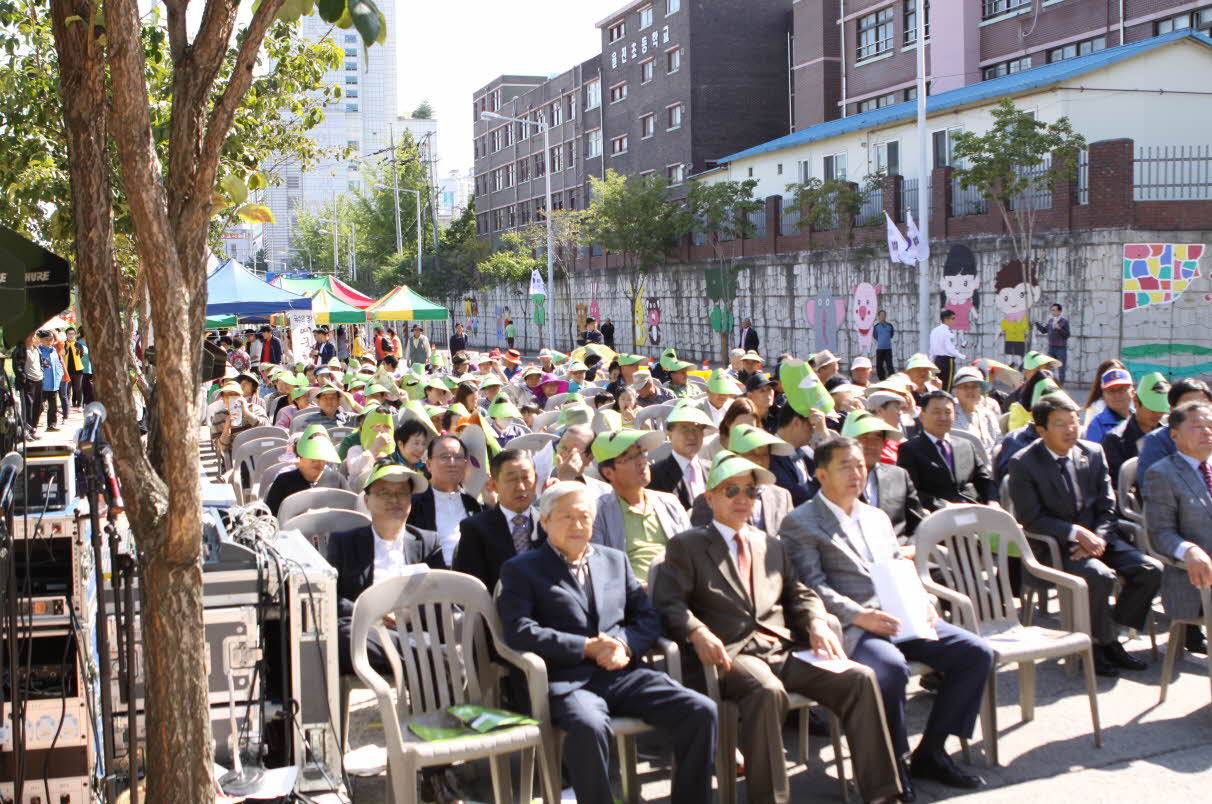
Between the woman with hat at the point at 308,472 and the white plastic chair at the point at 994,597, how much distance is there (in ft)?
13.3

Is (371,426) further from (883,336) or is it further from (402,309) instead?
(883,336)

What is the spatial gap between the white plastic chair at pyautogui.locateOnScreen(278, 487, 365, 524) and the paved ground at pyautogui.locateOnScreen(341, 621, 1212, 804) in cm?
122

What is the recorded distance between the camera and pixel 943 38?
3781 cm

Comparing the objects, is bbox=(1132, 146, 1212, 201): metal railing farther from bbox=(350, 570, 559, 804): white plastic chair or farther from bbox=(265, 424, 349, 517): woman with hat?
bbox=(350, 570, 559, 804): white plastic chair

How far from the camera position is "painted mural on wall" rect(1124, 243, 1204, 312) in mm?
22250

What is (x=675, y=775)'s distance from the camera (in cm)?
493

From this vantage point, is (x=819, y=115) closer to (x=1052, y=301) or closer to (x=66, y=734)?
(x=1052, y=301)

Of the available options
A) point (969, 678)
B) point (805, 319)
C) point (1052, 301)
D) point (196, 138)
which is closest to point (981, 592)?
point (969, 678)

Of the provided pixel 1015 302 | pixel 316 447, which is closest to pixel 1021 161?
pixel 1015 302

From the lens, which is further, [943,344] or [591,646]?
[943,344]

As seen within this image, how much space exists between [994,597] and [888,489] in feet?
3.95

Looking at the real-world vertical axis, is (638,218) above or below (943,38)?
below

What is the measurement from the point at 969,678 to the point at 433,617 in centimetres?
245

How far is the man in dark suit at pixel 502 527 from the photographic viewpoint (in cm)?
613
